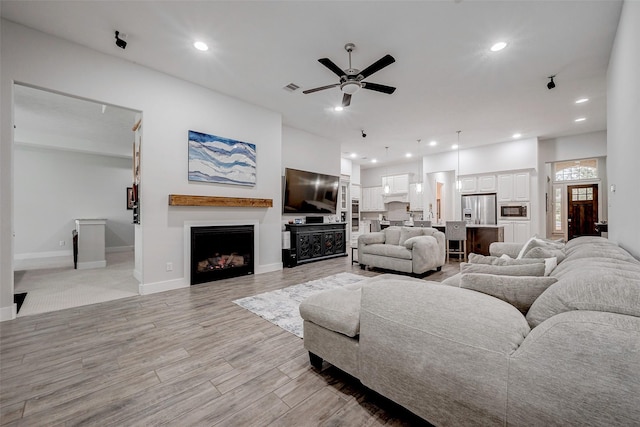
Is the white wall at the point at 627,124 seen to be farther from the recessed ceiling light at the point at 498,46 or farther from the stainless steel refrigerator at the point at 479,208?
the stainless steel refrigerator at the point at 479,208

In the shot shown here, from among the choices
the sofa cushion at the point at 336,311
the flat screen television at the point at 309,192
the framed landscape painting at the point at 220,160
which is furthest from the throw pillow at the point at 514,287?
the flat screen television at the point at 309,192

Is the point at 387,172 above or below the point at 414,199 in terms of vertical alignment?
above

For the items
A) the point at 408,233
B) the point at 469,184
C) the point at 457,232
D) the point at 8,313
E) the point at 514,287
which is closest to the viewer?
the point at 514,287

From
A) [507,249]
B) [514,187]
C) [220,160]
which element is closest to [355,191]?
[514,187]

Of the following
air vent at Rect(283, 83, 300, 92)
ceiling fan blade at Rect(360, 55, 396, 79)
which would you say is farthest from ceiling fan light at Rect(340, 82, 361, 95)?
air vent at Rect(283, 83, 300, 92)

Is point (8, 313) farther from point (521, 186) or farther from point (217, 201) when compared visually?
point (521, 186)

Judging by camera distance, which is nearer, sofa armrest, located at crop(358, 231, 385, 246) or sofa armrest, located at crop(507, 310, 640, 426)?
sofa armrest, located at crop(507, 310, 640, 426)

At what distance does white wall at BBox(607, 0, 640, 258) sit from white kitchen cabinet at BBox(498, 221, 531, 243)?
4.29 meters

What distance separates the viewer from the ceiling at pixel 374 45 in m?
2.61

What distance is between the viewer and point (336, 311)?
1.66 metres

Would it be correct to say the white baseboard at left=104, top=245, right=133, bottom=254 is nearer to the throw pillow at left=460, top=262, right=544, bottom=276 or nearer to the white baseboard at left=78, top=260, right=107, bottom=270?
the white baseboard at left=78, top=260, right=107, bottom=270

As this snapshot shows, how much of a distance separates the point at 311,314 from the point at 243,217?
3288 millimetres

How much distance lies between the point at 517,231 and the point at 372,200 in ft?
16.5

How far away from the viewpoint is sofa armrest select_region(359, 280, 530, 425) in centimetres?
101
